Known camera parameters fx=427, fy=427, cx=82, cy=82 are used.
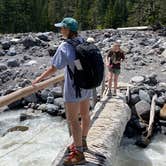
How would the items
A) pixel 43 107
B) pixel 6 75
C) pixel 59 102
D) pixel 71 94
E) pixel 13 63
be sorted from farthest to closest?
pixel 13 63
pixel 6 75
pixel 43 107
pixel 59 102
pixel 71 94

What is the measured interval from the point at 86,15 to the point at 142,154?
7871 cm

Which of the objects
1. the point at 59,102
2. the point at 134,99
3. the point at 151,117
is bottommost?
the point at 59,102

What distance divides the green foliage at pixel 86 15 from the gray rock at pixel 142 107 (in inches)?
2156

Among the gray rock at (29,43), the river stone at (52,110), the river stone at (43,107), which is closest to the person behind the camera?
the river stone at (52,110)

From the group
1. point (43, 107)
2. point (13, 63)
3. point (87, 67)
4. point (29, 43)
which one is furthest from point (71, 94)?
point (29, 43)

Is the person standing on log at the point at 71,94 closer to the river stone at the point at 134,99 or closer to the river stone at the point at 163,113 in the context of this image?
the river stone at the point at 163,113

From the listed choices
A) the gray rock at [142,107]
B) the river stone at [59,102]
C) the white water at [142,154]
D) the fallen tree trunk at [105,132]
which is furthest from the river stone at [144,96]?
the river stone at [59,102]

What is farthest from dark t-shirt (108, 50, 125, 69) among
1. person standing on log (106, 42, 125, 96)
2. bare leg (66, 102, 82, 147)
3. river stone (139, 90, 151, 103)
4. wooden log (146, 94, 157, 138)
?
bare leg (66, 102, 82, 147)

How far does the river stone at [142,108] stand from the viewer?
1203 centimetres

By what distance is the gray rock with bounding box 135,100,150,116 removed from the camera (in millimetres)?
12055

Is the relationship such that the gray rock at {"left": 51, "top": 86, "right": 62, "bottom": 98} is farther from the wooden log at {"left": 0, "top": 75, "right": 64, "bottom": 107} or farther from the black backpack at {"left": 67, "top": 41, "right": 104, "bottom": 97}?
the black backpack at {"left": 67, "top": 41, "right": 104, "bottom": 97}

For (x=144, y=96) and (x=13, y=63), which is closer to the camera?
(x=144, y=96)

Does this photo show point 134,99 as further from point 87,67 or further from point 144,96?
point 87,67

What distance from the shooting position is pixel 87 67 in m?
5.10
